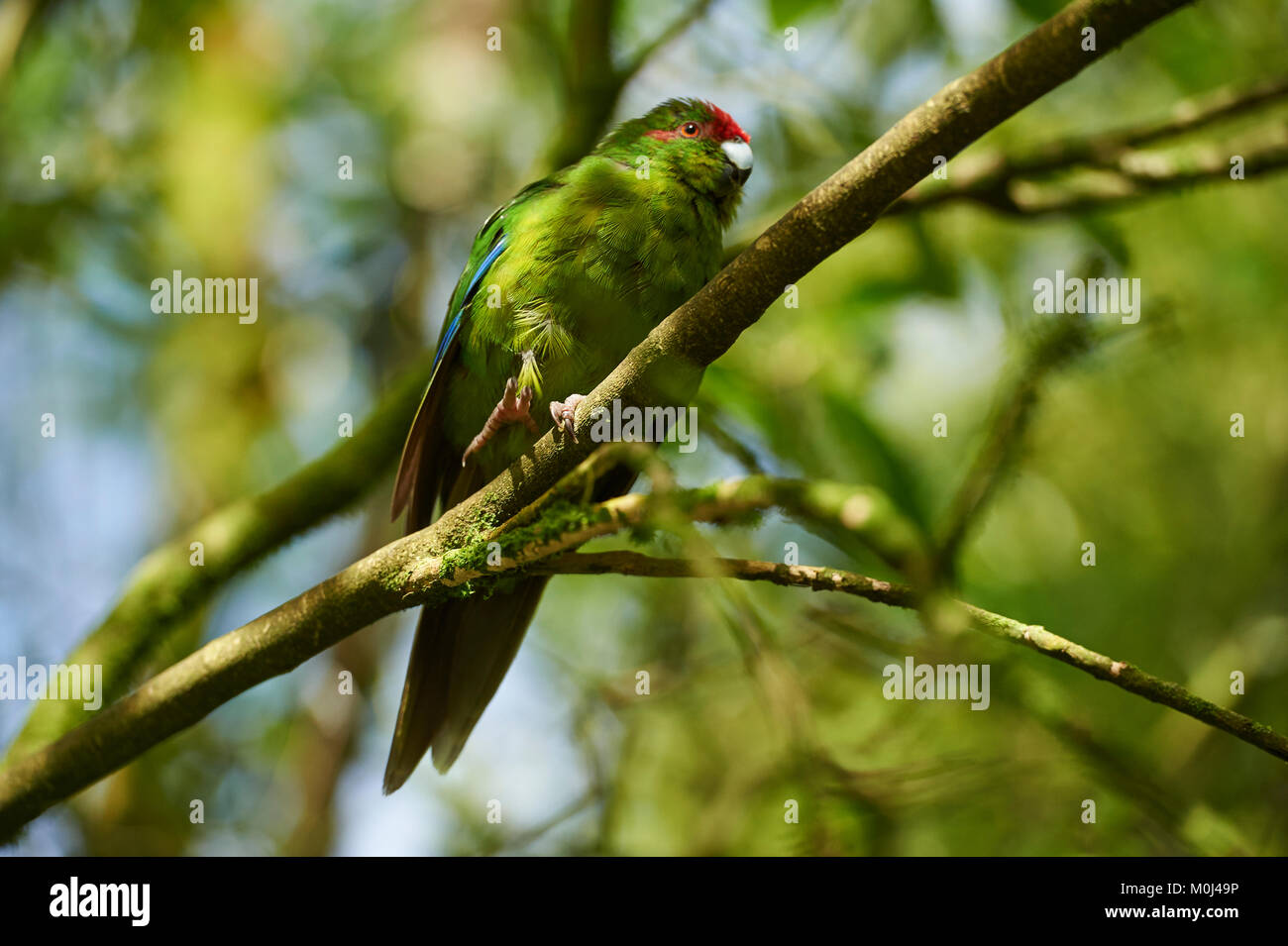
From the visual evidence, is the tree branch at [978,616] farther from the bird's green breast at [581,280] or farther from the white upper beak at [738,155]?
the white upper beak at [738,155]

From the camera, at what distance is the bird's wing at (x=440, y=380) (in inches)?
137

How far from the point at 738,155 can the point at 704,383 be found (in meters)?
1.01

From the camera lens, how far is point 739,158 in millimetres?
3859

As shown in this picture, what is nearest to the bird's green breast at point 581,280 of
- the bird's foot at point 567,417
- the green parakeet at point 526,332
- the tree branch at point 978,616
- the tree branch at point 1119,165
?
the green parakeet at point 526,332

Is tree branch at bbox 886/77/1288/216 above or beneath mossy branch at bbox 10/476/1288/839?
above

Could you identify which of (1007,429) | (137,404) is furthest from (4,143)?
(1007,429)

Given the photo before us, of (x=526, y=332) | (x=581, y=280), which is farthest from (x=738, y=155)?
(x=526, y=332)

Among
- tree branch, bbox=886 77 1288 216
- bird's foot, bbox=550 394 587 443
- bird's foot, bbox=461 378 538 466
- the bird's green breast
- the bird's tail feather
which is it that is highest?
tree branch, bbox=886 77 1288 216

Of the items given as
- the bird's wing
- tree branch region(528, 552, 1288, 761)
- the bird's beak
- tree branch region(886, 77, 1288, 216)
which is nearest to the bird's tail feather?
the bird's wing

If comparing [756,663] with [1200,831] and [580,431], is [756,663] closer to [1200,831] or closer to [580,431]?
[580,431]

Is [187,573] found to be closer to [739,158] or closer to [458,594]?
[458,594]

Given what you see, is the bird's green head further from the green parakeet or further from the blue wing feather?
the blue wing feather

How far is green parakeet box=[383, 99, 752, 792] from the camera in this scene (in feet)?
11.3

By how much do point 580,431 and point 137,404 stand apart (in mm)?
5406
